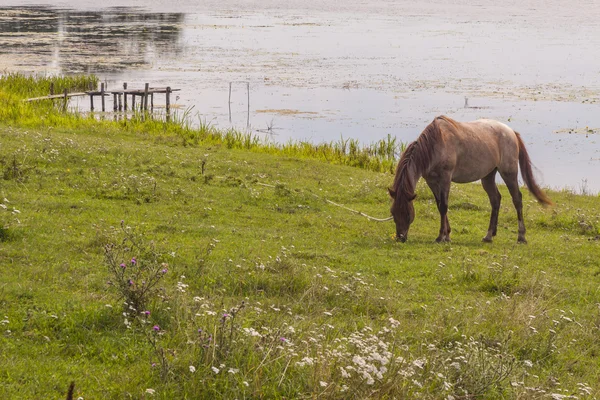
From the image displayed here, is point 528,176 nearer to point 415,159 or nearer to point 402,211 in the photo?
point 415,159

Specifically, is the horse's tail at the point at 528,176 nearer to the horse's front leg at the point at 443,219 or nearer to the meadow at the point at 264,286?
the meadow at the point at 264,286

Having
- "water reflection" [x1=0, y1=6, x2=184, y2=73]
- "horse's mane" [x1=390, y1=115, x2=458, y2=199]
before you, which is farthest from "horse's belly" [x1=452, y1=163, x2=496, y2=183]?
"water reflection" [x1=0, y1=6, x2=184, y2=73]

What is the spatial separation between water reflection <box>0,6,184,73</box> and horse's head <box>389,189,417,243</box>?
27.4m

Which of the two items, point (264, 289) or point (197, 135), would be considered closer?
point (264, 289)

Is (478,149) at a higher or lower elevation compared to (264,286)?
higher

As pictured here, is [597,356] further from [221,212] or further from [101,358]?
[221,212]

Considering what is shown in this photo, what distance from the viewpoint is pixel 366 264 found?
10102 millimetres

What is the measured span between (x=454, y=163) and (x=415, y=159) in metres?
0.87

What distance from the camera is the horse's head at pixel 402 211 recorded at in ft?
38.3

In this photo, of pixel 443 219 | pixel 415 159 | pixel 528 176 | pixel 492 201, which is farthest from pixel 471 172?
pixel 415 159

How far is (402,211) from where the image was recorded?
11.7 metres

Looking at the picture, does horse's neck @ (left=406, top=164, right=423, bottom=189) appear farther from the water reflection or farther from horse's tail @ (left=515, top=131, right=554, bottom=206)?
the water reflection

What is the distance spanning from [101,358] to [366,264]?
16.1ft

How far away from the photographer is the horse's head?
11680 mm
